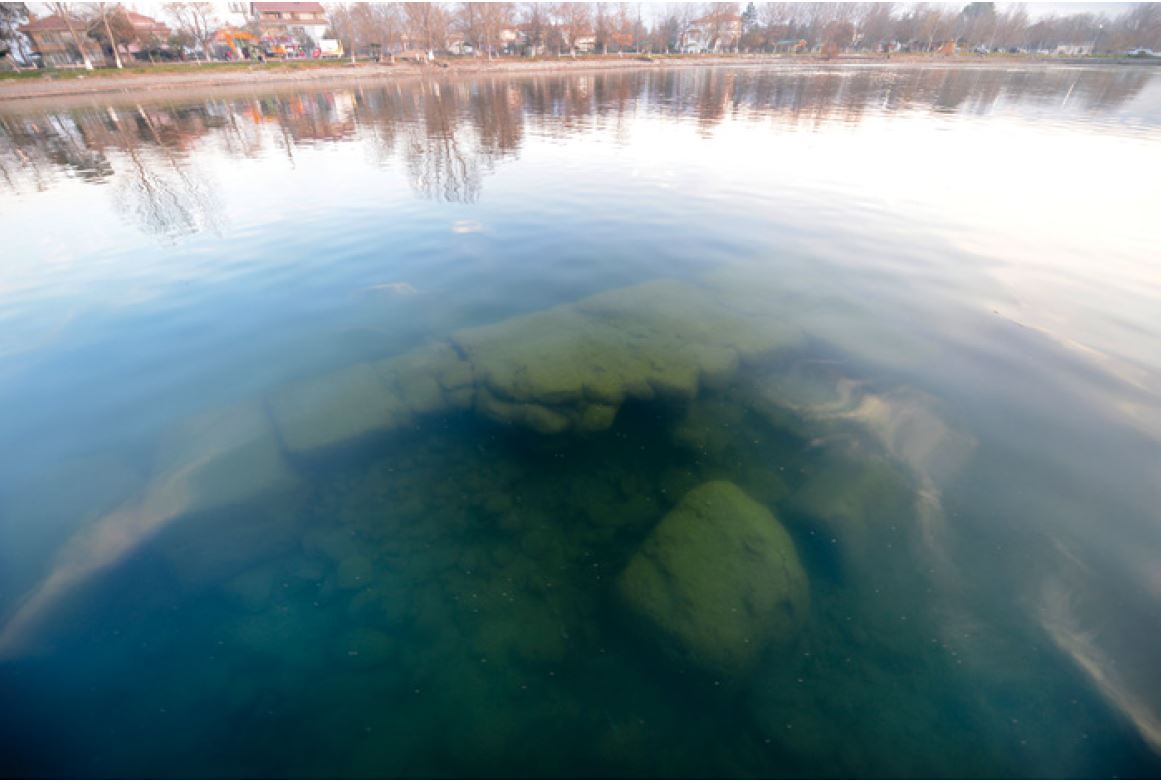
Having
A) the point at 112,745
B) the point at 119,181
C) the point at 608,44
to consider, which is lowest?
the point at 112,745

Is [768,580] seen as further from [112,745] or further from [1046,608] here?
[112,745]

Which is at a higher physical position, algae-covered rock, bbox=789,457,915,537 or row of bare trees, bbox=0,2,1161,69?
row of bare trees, bbox=0,2,1161,69

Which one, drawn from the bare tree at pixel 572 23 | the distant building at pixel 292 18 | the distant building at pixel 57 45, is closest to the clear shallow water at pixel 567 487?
the distant building at pixel 57 45

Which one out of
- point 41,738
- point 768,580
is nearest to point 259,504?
point 41,738

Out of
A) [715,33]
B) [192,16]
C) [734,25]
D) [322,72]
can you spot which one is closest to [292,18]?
[192,16]

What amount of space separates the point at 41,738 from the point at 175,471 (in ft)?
10.9

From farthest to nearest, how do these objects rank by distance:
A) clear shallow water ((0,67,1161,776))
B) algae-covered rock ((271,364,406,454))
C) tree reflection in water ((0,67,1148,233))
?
tree reflection in water ((0,67,1148,233))
algae-covered rock ((271,364,406,454))
clear shallow water ((0,67,1161,776))

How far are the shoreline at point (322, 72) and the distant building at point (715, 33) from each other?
4455 cm

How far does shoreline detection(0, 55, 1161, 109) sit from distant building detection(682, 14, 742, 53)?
44.6 m

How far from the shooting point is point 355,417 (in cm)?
729

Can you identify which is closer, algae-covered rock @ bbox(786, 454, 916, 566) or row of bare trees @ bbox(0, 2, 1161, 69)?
algae-covered rock @ bbox(786, 454, 916, 566)

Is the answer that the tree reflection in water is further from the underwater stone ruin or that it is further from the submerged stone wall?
the underwater stone ruin

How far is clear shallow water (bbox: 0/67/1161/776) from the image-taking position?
4035mm

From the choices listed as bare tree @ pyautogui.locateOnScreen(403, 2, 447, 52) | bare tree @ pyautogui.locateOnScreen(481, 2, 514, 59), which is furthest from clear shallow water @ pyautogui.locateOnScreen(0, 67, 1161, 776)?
bare tree @ pyautogui.locateOnScreen(481, 2, 514, 59)
